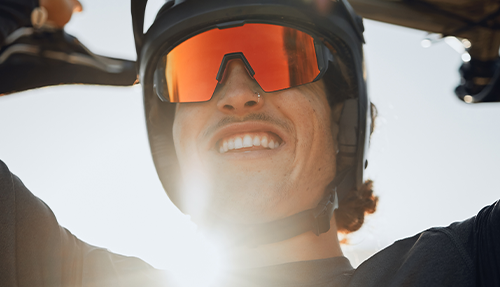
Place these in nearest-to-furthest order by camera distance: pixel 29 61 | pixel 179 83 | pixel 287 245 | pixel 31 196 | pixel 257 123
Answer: pixel 31 196, pixel 287 245, pixel 257 123, pixel 179 83, pixel 29 61

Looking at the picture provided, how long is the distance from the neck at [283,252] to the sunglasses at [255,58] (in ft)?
2.65

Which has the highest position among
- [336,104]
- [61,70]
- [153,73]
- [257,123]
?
[61,70]

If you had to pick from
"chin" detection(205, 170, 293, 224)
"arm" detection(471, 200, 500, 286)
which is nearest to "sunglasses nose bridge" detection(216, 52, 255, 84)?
"chin" detection(205, 170, 293, 224)

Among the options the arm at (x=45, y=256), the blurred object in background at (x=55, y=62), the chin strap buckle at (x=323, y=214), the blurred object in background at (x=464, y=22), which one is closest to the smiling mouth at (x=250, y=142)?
the chin strap buckle at (x=323, y=214)

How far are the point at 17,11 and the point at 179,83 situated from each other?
38.0 inches

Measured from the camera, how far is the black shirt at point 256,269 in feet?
3.54

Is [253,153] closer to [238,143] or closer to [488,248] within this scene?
[238,143]

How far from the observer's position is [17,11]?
176 centimetres

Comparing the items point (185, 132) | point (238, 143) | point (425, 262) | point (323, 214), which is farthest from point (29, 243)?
point (425, 262)

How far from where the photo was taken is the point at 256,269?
4.79 feet

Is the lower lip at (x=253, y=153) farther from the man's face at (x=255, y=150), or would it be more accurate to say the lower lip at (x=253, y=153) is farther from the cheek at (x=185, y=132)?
the cheek at (x=185, y=132)

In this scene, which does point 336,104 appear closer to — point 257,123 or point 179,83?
point 257,123

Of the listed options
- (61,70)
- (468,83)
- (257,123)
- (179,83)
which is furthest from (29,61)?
(468,83)

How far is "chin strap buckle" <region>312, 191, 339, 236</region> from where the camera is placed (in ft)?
5.21
